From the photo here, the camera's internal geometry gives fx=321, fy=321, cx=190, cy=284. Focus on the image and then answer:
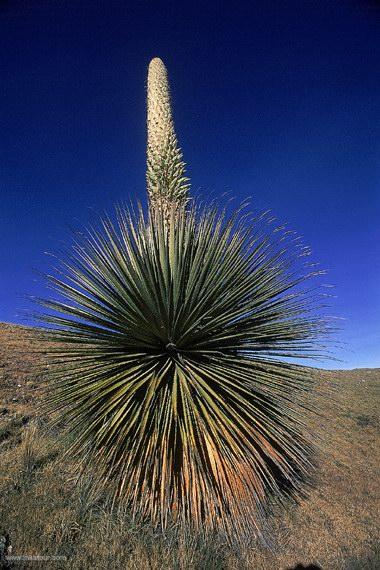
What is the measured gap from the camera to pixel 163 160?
4.56m

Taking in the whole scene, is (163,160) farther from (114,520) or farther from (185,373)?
(114,520)

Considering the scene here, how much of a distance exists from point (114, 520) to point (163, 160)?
175 inches

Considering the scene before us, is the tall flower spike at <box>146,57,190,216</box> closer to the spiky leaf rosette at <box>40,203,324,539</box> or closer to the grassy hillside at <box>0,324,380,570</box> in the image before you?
the spiky leaf rosette at <box>40,203,324,539</box>

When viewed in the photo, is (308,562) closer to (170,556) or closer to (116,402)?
(170,556)

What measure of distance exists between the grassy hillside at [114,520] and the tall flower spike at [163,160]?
2.67m

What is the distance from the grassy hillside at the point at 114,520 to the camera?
3078 mm

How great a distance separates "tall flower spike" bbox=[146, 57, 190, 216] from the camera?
4.45m

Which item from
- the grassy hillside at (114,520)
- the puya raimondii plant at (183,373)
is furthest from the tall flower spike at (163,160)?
the grassy hillside at (114,520)

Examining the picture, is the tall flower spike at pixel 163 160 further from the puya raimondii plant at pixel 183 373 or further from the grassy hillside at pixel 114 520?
the grassy hillside at pixel 114 520

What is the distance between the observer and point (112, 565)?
2916mm

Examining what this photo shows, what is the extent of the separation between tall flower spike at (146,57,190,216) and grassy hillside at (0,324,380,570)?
267 cm

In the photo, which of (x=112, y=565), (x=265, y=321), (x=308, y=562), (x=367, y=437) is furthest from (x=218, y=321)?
(x=367, y=437)

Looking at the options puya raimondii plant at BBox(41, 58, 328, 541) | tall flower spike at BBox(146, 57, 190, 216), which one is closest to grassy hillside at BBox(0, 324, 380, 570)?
puya raimondii plant at BBox(41, 58, 328, 541)

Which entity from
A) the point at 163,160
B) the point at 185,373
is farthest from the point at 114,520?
the point at 163,160
